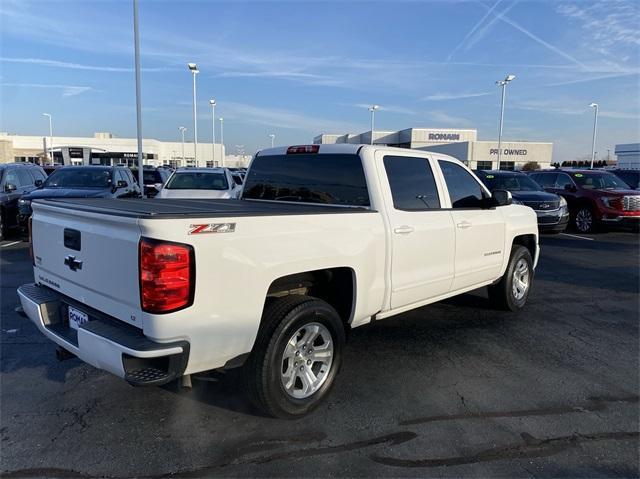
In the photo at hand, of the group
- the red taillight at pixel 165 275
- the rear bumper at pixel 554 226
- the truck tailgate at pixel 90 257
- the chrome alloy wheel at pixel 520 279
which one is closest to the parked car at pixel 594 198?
the rear bumper at pixel 554 226

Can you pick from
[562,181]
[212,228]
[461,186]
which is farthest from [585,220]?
[212,228]

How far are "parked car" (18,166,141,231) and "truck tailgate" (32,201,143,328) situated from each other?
728 cm

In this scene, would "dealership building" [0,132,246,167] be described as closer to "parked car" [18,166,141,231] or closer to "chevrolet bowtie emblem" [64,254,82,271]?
"parked car" [18,166,141,231]

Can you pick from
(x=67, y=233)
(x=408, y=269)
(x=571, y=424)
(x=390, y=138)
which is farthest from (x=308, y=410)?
(x=390, y=138)

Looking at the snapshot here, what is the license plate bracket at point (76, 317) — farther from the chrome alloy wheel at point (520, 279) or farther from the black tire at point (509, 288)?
the chrome alloy wheel at point (520, 279)

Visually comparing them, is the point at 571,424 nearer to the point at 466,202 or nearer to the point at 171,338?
the point at 466,202

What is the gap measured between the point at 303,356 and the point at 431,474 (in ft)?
3.91

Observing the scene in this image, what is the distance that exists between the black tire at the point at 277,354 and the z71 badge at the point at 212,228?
2.38ft

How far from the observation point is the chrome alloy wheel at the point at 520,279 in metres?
6.11

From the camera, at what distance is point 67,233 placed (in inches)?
134

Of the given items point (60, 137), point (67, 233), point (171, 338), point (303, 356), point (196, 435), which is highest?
point (60, 137)

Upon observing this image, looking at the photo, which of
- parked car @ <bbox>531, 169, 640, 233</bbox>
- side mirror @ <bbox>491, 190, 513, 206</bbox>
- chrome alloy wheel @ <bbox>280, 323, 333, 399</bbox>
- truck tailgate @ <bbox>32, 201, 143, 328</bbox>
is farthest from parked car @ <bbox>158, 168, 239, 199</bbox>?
parked car @ <bbox>531, 169, 640, 233</bbox>

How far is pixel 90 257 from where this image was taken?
313 centimetres

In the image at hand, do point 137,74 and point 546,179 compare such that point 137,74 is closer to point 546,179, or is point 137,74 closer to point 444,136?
point 546,179
